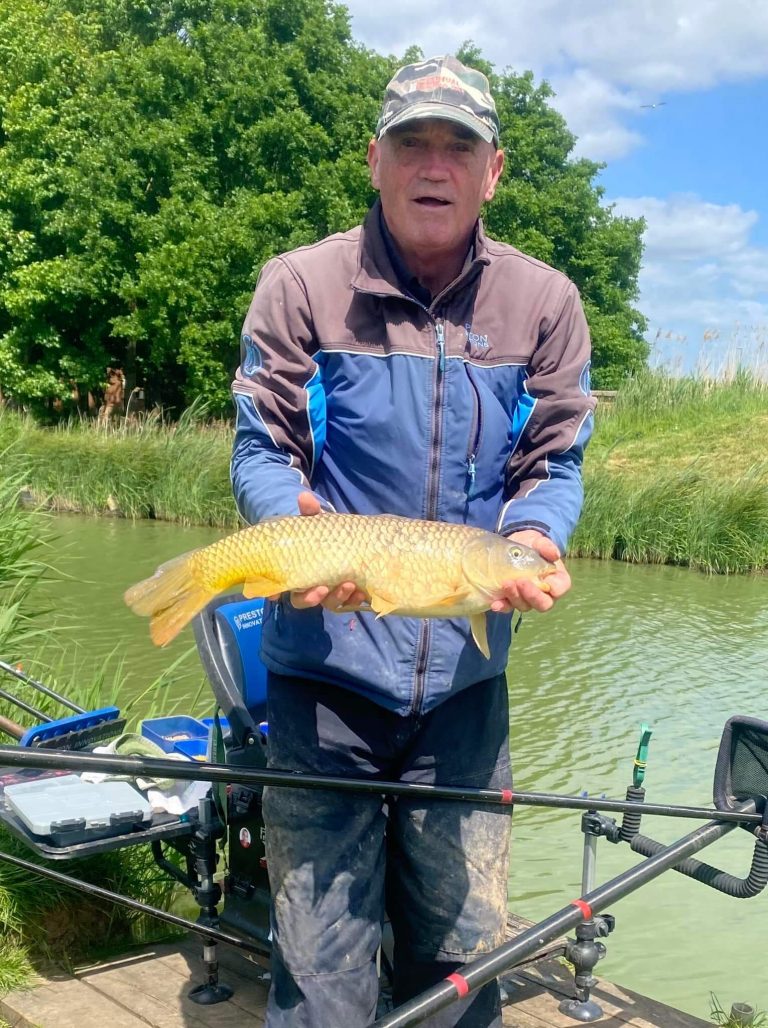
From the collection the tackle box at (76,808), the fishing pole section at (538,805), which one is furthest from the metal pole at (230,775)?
the tackle box at (76,808)

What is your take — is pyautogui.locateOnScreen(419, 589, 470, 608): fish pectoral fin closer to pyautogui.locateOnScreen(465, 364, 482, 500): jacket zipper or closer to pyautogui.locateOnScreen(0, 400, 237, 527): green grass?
pyautogui.locateOnScreen(465, 364, 482, 500): jacket zipper

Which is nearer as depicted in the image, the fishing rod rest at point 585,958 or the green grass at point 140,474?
the fishing rod rest at point 585,958

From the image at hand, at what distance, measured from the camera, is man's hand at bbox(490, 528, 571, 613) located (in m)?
1.89

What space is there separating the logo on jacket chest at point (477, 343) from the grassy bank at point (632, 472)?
8.14 metres

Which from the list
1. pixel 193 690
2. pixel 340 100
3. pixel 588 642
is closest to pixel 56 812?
pixel 193 690

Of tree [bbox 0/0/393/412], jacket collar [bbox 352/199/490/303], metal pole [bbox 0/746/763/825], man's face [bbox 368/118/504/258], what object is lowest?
metal pole [bbox 0/746/763/825]

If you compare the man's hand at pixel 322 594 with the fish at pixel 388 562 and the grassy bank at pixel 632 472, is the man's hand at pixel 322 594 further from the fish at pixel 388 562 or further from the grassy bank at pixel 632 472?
the grassy bank at pixel 632 472

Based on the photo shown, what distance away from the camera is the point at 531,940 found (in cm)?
188

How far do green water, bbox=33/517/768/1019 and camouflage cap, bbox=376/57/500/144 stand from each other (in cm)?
280

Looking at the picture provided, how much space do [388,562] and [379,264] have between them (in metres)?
0.58

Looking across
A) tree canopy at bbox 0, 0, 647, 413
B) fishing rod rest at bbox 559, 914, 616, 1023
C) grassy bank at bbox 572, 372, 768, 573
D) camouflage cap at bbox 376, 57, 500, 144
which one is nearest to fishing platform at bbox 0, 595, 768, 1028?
fishing rod rest at bbox 559, 914, 616, 1023

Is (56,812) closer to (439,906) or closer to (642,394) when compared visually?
(439,906)

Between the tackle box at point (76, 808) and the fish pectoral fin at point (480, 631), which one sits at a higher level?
Answer: the fish pectoral fin at point (480, 631)

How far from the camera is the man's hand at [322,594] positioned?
1.87 meters
